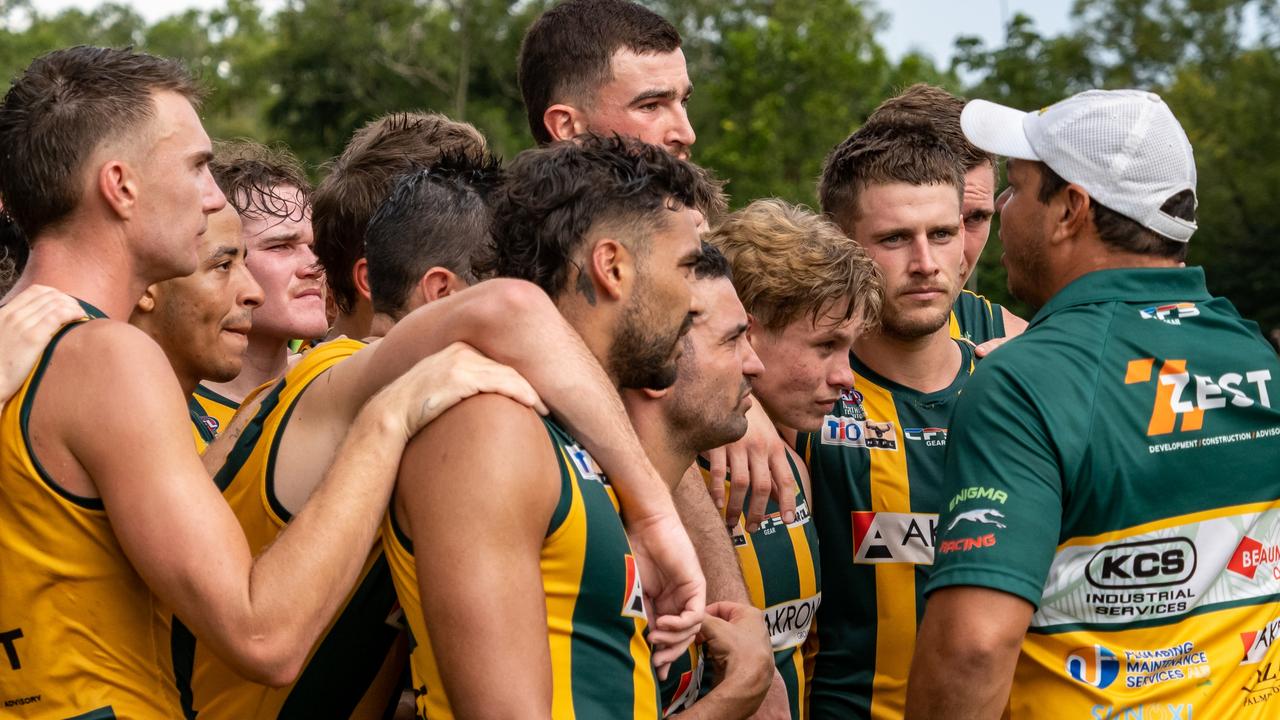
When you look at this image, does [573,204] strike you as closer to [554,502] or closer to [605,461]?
[605,461]

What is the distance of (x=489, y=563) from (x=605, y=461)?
44 centimetres

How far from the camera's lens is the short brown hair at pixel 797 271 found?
4.31m

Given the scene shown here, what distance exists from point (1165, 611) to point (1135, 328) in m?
0.72

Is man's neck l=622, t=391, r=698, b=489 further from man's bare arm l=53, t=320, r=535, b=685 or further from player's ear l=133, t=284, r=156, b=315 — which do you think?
player's ear l=133, t=284, r=156, b=315

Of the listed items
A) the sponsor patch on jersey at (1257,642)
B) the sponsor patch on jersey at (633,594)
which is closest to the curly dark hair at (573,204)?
the sponsor patch on jersey at (633,594)

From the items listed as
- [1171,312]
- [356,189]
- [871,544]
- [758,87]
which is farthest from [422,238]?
[758,87]

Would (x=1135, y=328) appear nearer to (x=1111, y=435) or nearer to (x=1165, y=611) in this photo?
(x=1111, y=435)

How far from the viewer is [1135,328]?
3486 millimetres

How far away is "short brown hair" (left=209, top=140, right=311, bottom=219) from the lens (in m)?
5.35

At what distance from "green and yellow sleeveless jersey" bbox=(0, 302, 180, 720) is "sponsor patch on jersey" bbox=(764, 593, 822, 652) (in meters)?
1.87

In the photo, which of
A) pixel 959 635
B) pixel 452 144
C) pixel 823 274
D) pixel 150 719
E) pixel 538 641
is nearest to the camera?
pixel 538 641

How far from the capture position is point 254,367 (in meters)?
5.61

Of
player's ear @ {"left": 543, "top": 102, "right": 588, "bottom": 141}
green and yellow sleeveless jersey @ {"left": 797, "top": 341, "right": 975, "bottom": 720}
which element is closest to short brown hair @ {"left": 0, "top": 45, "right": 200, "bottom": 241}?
player's ear @ {"left": 543, "top": 102, "right": 588, "bottom": 141}

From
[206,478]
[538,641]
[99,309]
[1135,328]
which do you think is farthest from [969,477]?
[99,309]
